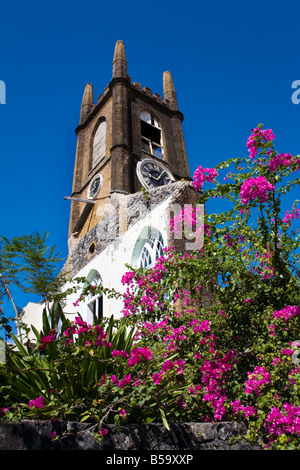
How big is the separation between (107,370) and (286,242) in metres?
3.23

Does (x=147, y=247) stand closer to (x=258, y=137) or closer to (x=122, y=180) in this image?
(x=122, y=180)

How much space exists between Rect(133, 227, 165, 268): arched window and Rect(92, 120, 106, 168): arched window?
9716 mm

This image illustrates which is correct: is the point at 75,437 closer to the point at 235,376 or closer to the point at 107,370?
the point at 107,370

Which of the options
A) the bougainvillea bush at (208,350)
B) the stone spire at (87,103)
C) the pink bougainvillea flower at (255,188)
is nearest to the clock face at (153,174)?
the stone spire at (87,103)

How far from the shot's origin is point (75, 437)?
112 inches

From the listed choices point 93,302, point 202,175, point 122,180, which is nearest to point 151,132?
point 122,180

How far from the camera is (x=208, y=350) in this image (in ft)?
14.1

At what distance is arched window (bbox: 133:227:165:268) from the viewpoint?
10.3 meters

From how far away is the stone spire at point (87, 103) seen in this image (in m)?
23.7

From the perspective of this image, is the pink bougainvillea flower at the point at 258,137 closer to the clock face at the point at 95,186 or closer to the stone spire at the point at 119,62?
the clock face at the point at 95,186

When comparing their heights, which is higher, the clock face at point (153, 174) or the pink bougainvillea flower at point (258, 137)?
the clock face at point (153, 174)

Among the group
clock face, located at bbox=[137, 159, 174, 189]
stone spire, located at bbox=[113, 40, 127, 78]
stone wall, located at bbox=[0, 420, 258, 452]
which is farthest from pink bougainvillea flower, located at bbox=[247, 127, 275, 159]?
stone spire, located at bbox=[113, 40, 127, 78]

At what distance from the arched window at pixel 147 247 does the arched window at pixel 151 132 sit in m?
10.6

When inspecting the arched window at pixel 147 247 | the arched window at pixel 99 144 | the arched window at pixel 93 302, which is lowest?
the arched window at pixel 93 302
